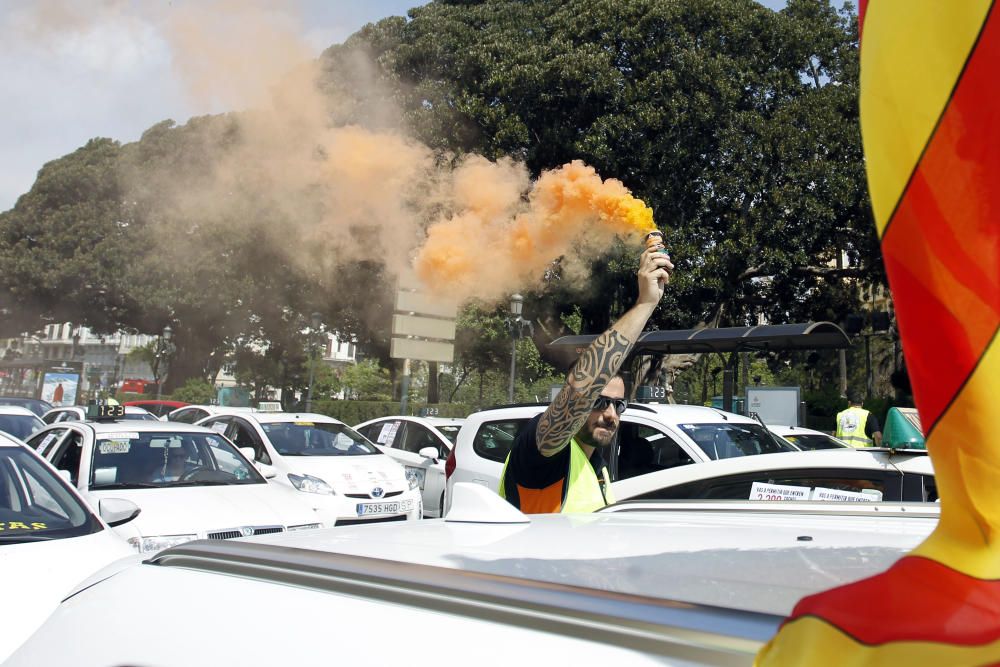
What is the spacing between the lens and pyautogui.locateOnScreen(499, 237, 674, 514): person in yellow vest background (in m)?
3.16

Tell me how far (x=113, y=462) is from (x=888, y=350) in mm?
36470

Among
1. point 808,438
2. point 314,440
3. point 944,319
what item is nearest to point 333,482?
point 314,440

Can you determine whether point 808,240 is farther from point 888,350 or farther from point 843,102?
point 888,350

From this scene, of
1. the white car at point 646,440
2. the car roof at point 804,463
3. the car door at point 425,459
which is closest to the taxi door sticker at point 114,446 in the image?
the white car at point 646,440

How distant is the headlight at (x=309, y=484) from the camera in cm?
998

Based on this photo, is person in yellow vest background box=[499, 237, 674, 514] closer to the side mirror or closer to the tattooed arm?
the tattooed arm

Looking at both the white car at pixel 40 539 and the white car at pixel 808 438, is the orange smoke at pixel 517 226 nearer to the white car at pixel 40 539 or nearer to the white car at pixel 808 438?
the white car at pixel 808 438

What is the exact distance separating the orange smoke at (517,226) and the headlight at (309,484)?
122 inches

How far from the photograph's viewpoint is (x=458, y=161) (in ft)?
54.0

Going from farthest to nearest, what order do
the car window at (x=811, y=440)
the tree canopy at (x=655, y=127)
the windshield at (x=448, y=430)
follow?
1. the tree canopy at (x=655, y=127)
2. the windshield at (x=448, y=430)
3. the car window at (x=811, y=440)

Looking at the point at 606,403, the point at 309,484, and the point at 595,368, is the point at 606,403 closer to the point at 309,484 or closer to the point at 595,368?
the point at 595,368

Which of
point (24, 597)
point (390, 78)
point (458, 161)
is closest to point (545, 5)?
point (390, 78)

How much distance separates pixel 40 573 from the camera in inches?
164

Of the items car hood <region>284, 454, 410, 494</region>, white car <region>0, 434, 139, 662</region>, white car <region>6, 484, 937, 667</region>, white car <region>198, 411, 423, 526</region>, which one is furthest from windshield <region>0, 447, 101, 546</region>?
car hood <region>284, 454, 410, 494</region>
